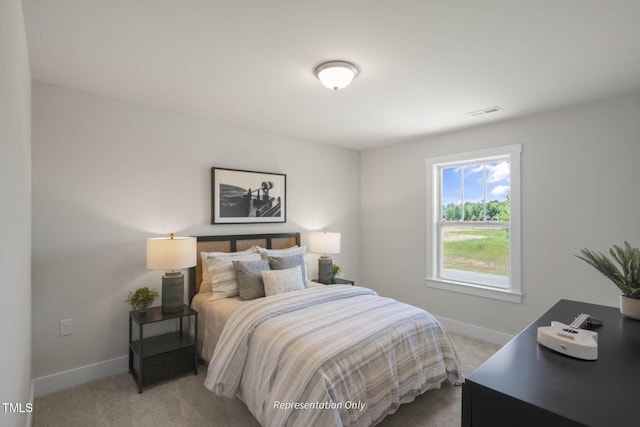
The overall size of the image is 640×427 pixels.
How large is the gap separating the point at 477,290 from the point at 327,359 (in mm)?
2546

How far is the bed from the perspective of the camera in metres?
1.72

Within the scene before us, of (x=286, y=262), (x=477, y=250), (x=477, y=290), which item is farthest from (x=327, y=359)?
(x=477, y=250)

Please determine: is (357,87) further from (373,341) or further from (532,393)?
(532,393)

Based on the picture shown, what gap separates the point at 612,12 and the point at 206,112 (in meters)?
3.07

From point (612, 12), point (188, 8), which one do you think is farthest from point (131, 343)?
point (612, 12)

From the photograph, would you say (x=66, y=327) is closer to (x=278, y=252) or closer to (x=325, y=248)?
(x=278, y=252)

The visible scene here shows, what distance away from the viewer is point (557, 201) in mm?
3027

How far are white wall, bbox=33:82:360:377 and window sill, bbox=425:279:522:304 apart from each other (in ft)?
8.43

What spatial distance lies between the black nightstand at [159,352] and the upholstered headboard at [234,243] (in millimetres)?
378

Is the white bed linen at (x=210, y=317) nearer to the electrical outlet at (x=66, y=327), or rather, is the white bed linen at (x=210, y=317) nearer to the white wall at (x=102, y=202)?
the white wall at (x=102, y=202)

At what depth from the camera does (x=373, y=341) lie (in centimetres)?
203

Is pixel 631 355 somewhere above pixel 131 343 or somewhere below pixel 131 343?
above

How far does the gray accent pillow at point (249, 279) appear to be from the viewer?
9.29 feet

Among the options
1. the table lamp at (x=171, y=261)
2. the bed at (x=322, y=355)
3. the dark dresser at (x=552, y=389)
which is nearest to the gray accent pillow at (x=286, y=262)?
the bed at (x=322, y=355)
